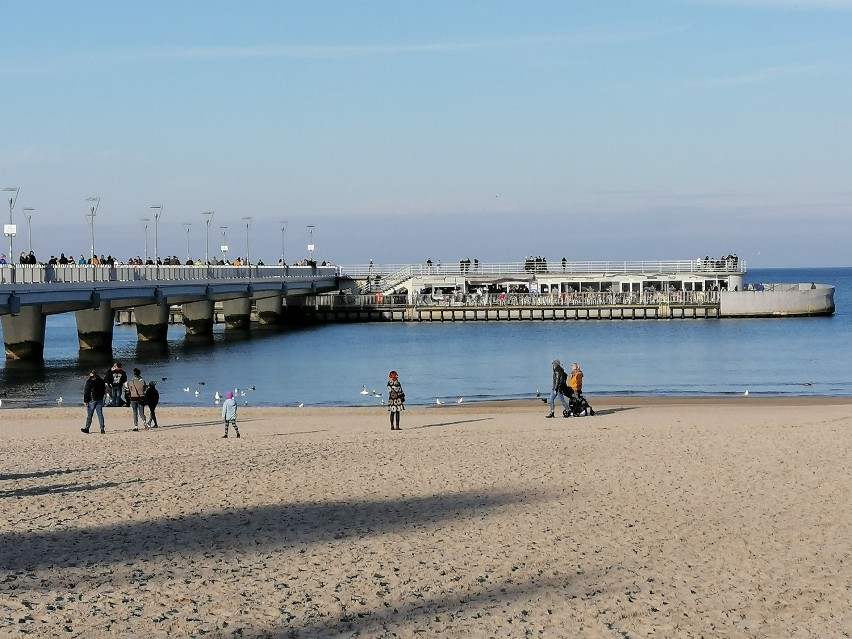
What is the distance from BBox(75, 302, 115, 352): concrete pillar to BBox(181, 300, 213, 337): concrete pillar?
49.2ft

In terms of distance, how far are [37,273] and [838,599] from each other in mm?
45912

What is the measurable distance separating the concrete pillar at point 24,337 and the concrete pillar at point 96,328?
24.7 feet

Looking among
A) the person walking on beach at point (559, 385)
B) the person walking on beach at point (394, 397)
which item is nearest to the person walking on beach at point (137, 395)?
the person walking on beach at point (394, 397)

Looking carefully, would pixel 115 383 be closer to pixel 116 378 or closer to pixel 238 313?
pixel 116 378

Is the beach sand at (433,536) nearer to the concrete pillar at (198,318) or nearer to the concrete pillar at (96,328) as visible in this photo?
A: the concrete pillar at (96,328)

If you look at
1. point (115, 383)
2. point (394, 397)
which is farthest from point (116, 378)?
point (394, 397)

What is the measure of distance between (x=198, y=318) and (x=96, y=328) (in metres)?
15.9

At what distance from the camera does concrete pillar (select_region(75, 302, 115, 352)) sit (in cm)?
6775

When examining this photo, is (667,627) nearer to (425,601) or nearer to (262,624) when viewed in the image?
(425,601)

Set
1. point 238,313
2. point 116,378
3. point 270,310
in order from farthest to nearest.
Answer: point 270,310 < point 238,313 < point 116,378

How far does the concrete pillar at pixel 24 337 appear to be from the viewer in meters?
59.6

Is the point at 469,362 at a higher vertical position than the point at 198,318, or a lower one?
lower

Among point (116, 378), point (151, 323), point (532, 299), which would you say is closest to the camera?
point (116, 378)

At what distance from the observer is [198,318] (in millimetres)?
83500
